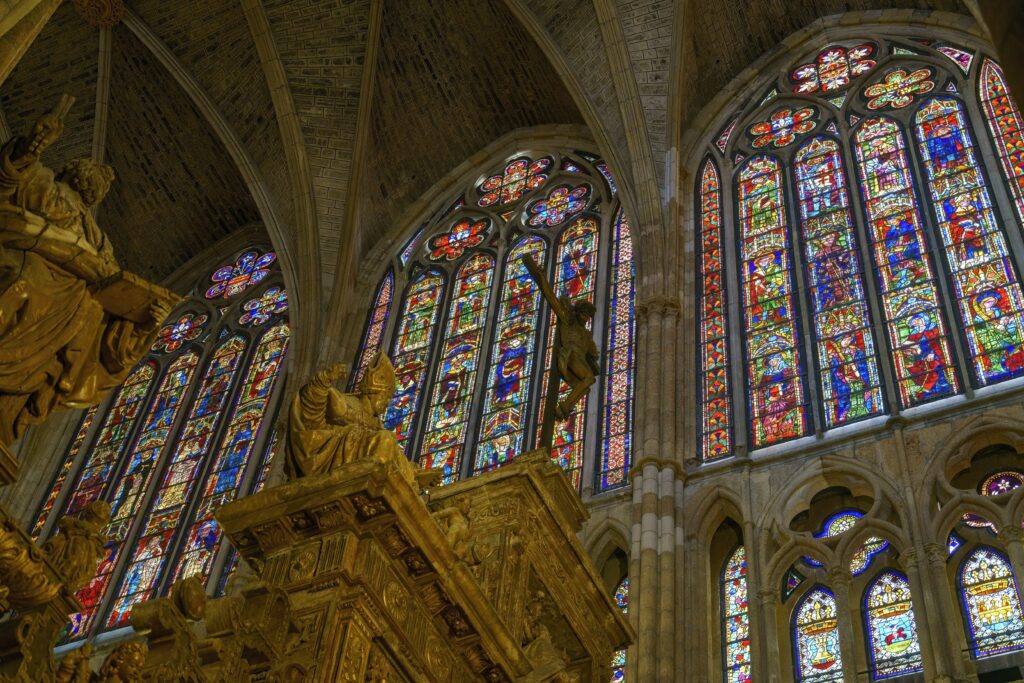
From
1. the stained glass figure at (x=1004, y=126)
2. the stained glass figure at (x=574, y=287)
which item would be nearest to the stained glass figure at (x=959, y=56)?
the stained glass figure at (x=1004, y=126)

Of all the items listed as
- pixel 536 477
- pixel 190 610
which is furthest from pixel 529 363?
pixel 190 610

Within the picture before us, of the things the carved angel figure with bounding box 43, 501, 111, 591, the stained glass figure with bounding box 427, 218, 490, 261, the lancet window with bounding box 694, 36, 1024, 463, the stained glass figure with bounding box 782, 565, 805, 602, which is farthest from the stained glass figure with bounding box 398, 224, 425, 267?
the carved angel figure with bounding box 43, 501, 111, 591

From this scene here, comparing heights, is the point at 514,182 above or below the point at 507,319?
Answer: above

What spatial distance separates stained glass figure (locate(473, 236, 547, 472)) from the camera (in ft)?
45.9

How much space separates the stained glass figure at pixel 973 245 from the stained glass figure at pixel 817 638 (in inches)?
108

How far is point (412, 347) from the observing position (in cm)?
1634

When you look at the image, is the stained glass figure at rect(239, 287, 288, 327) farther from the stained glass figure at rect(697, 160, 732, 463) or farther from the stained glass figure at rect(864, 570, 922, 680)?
the stained glass figure at rect(864, 570, 922, 680)

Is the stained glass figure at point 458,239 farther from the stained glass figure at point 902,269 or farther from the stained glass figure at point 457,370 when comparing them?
the stained glass figure at point 902,269

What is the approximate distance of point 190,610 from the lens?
18.2 ft

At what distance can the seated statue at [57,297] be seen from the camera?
16.9ft

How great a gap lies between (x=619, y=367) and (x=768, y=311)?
5.51ft

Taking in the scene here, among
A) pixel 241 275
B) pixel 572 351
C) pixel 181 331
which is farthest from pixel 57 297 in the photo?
pixel 241 275

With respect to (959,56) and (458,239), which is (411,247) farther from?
(959,56)

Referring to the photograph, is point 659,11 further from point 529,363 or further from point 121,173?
point 121,173
